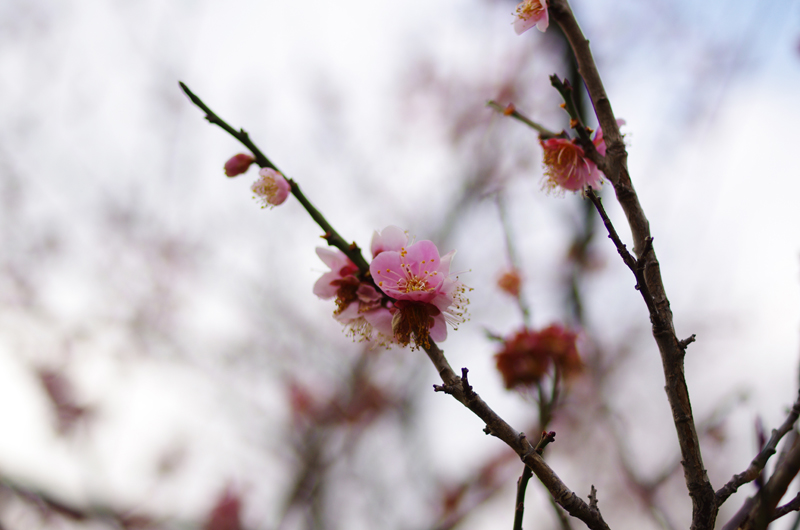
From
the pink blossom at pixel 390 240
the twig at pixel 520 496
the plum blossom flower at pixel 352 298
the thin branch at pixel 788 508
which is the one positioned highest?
the pink blossom at pixel 390 240

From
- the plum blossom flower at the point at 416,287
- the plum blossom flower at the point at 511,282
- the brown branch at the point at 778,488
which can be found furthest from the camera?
the plum blossom flower at the point at 511,282

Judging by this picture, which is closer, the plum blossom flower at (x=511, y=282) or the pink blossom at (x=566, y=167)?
the pink blossom at (x=566, y=167)

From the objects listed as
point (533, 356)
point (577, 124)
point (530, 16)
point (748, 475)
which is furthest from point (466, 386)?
point (533, 356)

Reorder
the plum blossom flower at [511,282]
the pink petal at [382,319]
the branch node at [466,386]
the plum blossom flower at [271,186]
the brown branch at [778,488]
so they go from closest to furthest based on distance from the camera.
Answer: the brown branch at [778,488]
the branch node at [466,386]
the pink petal at [382,319]
the plum blossom flower at [271,186]
the plum blossom flower at [511,282]

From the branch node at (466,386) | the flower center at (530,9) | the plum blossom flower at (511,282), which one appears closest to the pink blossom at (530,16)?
the flower center at (530,9)

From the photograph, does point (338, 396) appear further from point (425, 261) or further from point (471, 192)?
point (425, 261)

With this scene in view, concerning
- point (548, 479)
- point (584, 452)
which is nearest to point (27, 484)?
point (548, 479)

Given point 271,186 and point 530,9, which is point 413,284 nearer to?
point 271,186

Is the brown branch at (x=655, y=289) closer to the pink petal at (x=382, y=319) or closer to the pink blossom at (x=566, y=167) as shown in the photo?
the pink blossom at (x=566, y=167)
